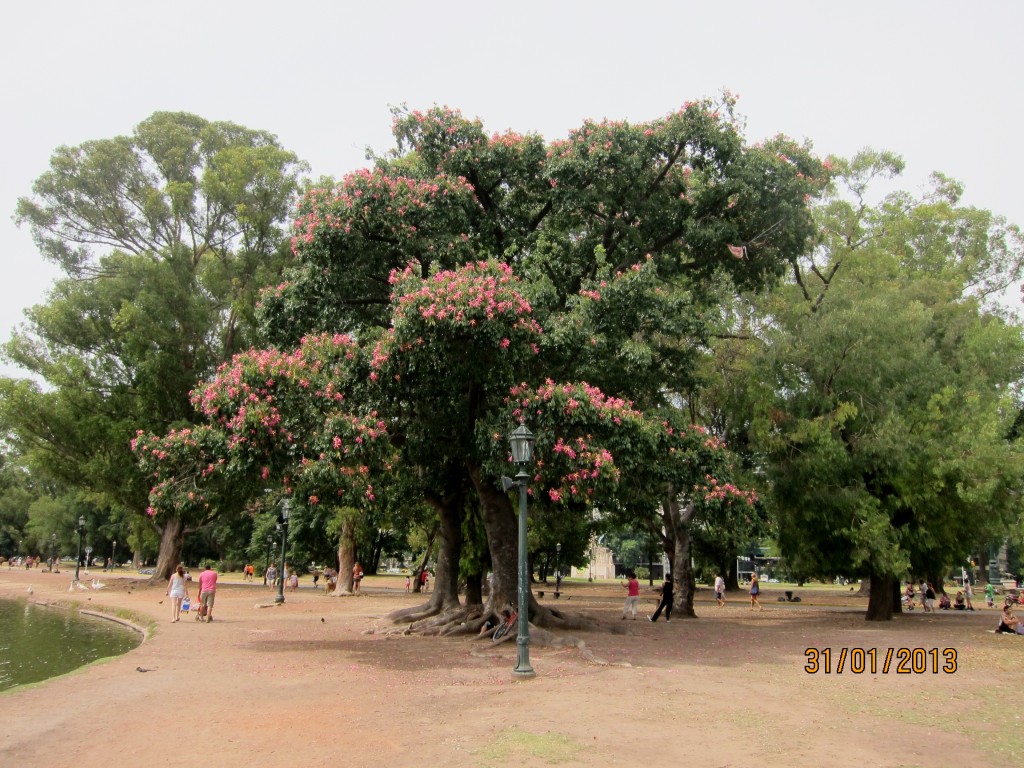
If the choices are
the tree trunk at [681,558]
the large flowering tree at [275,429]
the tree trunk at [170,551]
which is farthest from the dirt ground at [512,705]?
the tree trunk at [170,551]

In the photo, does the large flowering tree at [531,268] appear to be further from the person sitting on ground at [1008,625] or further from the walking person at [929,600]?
the walking person at [929,600]

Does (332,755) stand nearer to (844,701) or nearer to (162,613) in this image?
(844,701)

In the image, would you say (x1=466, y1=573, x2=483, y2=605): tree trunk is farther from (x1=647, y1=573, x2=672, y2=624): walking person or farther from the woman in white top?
the woman in white top

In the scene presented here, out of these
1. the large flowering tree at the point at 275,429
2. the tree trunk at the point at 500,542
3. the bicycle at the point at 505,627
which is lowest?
the bicycle at the point at 505,627

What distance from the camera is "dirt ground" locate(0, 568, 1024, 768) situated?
782 cm

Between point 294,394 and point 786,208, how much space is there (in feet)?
38.8

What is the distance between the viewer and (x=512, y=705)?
10.1 m

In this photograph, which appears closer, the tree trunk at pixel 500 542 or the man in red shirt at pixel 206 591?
the tree trunk at pixel 500 542

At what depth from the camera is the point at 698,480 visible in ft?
53.7

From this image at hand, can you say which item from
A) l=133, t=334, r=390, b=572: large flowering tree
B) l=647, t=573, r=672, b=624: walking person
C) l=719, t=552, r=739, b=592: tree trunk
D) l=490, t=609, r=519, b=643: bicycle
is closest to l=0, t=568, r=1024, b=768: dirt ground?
l=490, t=609, r=519, b=643: bicycle

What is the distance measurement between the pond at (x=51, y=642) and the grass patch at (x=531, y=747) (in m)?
9.38
